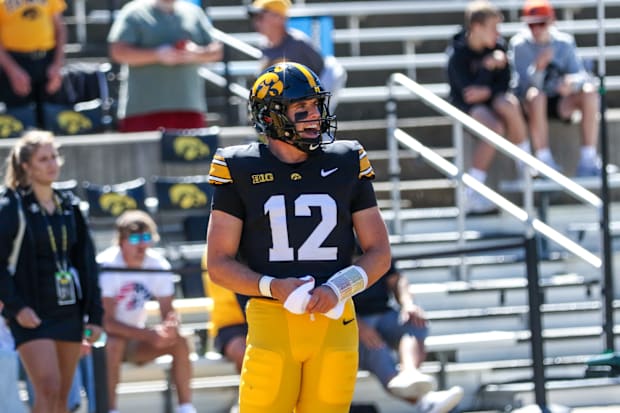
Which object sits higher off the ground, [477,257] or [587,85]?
[587,85]

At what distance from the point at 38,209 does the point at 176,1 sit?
4.04 meters

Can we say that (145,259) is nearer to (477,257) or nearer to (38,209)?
(38,209)

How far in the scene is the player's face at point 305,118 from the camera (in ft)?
17.2

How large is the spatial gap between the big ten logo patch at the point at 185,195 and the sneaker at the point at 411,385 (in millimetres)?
2541

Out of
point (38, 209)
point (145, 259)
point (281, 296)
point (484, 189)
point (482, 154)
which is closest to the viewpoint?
point (281, 296)

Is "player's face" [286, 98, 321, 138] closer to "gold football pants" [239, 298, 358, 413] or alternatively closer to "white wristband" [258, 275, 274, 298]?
"white wristband" [258, 275, 274, 298]

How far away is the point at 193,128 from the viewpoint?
10.8 m

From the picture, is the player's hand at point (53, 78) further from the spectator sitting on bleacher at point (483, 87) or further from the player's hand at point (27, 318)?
the player's hand at point (27, 318)

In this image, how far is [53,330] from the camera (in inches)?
281

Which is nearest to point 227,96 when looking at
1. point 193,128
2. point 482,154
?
point 193,128

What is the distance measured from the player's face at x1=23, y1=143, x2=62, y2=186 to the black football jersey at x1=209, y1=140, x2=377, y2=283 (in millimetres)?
2099

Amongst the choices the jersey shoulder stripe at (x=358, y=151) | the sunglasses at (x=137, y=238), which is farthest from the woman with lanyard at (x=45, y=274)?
the jersey shoulder stripe at (x=358, y=151)

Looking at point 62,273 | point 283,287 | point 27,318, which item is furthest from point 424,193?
point 283,287

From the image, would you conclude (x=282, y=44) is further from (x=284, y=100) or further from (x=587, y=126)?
(x=284, y=100)
